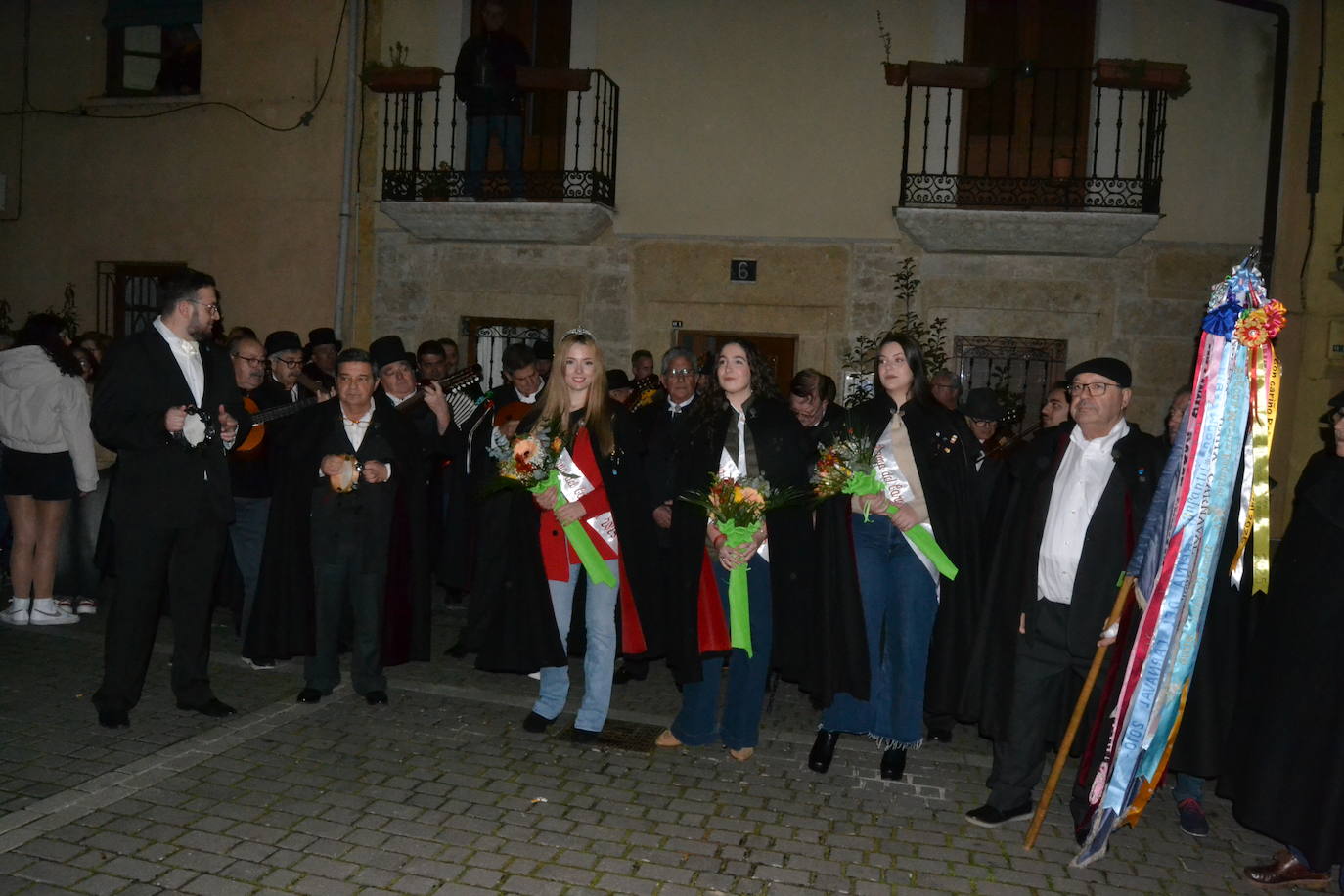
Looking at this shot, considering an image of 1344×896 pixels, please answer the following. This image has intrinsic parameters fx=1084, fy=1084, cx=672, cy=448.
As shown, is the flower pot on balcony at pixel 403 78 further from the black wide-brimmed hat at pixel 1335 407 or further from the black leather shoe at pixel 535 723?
the black wide-brimmed hat at pixel 1335 407

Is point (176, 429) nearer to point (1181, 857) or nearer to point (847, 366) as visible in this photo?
point (1181, 857)

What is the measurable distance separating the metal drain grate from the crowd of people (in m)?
0.10

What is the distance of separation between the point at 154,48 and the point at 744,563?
12419 mm

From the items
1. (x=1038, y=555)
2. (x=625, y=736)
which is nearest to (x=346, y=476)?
(x=625, y=736)

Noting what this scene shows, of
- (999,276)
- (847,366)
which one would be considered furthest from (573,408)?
(999,276)

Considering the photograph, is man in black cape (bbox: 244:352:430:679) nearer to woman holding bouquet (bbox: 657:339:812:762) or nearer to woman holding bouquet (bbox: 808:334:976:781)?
woman holding bouquet (bbox: 657:339:812:762)

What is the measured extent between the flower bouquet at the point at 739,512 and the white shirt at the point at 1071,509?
118 centimetres

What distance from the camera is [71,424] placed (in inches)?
294

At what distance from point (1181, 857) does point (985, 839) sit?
81 centimetres

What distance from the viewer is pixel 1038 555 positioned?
4770mm

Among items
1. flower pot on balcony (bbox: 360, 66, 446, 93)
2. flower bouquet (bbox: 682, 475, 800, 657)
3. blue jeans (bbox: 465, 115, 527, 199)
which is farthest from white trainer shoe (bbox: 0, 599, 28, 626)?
flower pot on balcony (bbox: 360, 66, 446, 93)

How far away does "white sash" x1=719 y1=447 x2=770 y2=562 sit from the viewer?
5.44 metres

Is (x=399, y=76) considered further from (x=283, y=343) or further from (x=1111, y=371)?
→ (x=1111, y=371)

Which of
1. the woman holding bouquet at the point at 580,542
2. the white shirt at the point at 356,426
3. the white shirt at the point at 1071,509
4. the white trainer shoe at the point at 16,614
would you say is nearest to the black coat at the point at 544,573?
the woman holding bouquet at the point at 580,542
